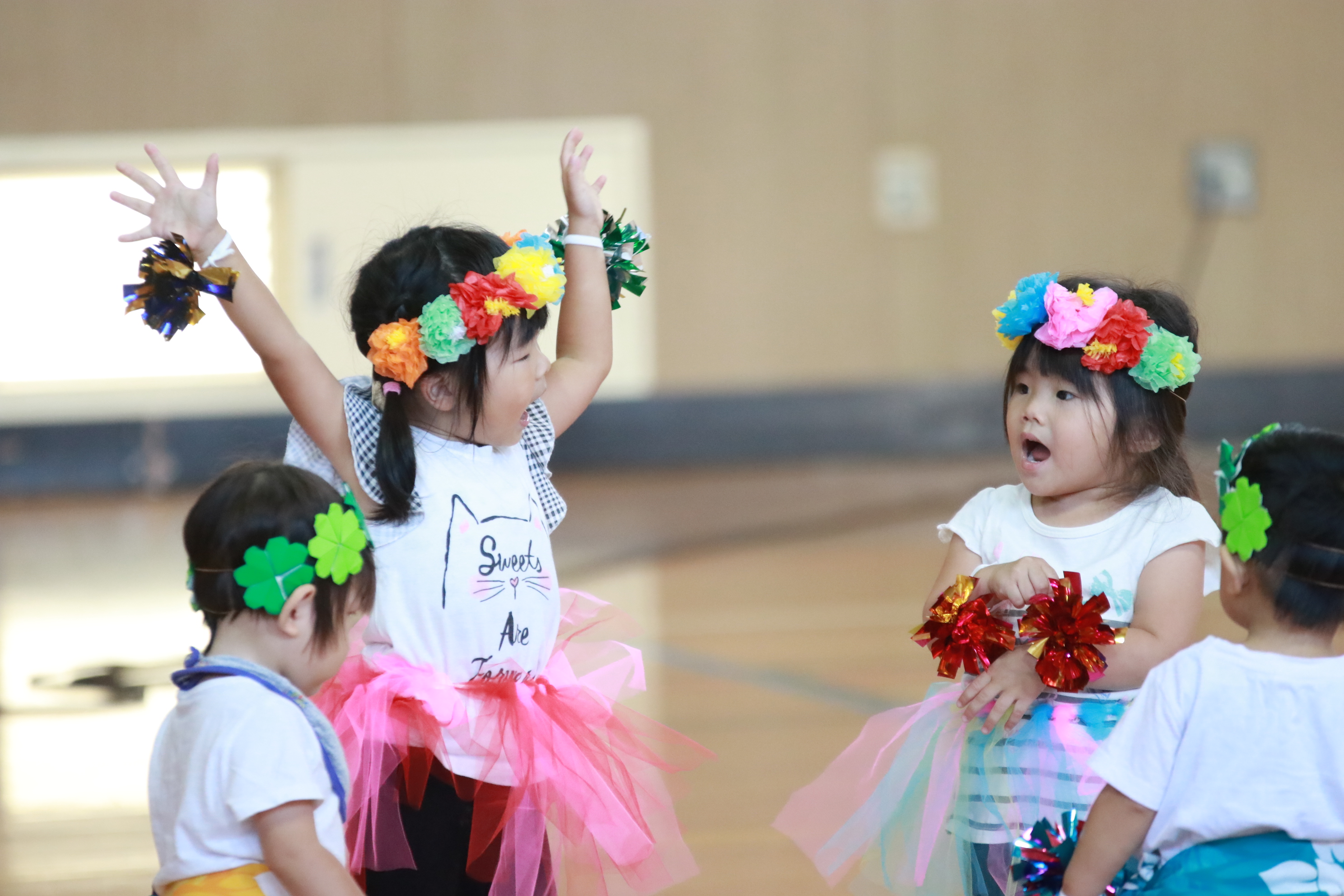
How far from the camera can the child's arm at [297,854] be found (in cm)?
124

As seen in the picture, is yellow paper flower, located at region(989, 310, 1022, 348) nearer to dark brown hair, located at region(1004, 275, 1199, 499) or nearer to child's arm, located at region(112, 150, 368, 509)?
dark brown hair, located at region(1004, 275, 1199, 499)

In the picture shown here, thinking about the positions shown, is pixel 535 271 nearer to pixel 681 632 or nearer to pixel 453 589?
pixel 453 589

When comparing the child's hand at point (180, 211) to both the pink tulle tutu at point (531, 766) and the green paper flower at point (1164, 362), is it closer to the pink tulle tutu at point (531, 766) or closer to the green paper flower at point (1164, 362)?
the pink tulle tutu at point (531, 766)

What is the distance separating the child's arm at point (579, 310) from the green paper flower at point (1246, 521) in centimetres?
82

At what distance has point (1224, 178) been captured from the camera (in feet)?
23.0

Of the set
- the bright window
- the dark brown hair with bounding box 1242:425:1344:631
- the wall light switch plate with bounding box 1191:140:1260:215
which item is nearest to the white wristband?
the dark brown hair with bounding box 1242:425:1344:631

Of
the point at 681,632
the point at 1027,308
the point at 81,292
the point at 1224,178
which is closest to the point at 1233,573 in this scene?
the point at 1027,308

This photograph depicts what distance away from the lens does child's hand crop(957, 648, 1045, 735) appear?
1.57m

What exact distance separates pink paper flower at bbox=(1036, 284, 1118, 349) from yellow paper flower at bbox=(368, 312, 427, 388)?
2.36ft

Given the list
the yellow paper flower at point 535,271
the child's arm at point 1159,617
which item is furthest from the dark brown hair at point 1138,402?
the yellow paper flower at point 535,271

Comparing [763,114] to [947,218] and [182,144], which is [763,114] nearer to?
[947,218]

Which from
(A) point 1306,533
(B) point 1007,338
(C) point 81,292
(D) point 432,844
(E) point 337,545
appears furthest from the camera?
(C) point 81,292

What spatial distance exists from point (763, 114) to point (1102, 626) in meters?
5.70

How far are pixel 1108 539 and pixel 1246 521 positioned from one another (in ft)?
1.23
